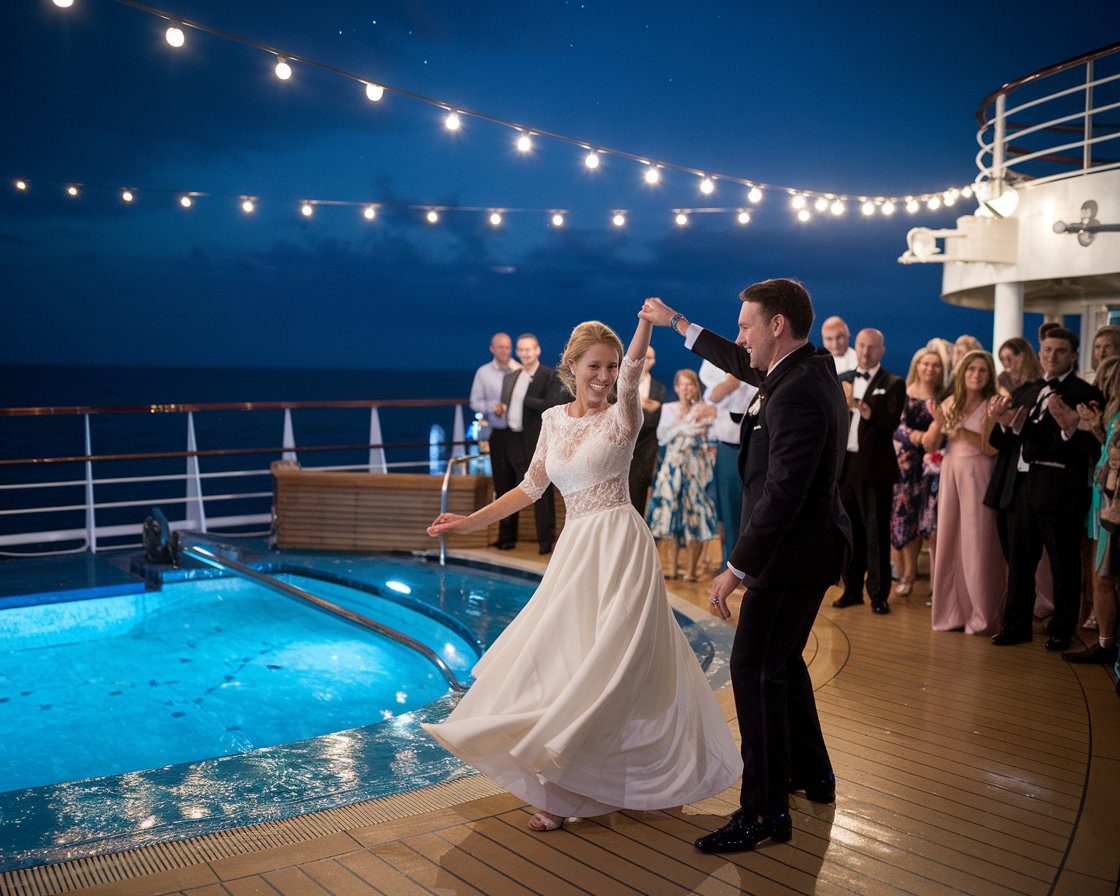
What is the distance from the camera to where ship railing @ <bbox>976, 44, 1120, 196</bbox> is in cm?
803

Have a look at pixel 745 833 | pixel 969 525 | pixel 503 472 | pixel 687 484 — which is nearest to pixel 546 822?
pixel 745 833

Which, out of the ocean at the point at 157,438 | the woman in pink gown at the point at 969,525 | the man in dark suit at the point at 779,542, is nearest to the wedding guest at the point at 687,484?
the woman in pink gown at the point at 969,525

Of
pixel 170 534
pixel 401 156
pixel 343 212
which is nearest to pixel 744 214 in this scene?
pixel 170 534

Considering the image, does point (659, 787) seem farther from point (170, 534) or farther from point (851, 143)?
point (851, 143)

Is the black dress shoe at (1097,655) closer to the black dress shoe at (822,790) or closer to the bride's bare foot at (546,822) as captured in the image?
the black dress shoe at (822,790)

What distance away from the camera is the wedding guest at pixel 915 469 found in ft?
20.0

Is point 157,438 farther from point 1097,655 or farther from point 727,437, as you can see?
point 1097,655

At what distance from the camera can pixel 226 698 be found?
18.4 ft

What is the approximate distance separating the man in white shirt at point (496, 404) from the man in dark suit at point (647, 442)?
1258mm

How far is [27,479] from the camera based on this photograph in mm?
40844

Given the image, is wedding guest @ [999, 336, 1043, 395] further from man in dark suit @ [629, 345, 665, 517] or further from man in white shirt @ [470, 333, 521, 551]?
man in white shirt @ [470, 333, 521, 551]

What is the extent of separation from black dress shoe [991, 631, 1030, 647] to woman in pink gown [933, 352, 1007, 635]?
217 millimetres

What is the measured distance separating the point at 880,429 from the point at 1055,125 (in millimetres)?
6064

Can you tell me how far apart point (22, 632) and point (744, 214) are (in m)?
8.46
